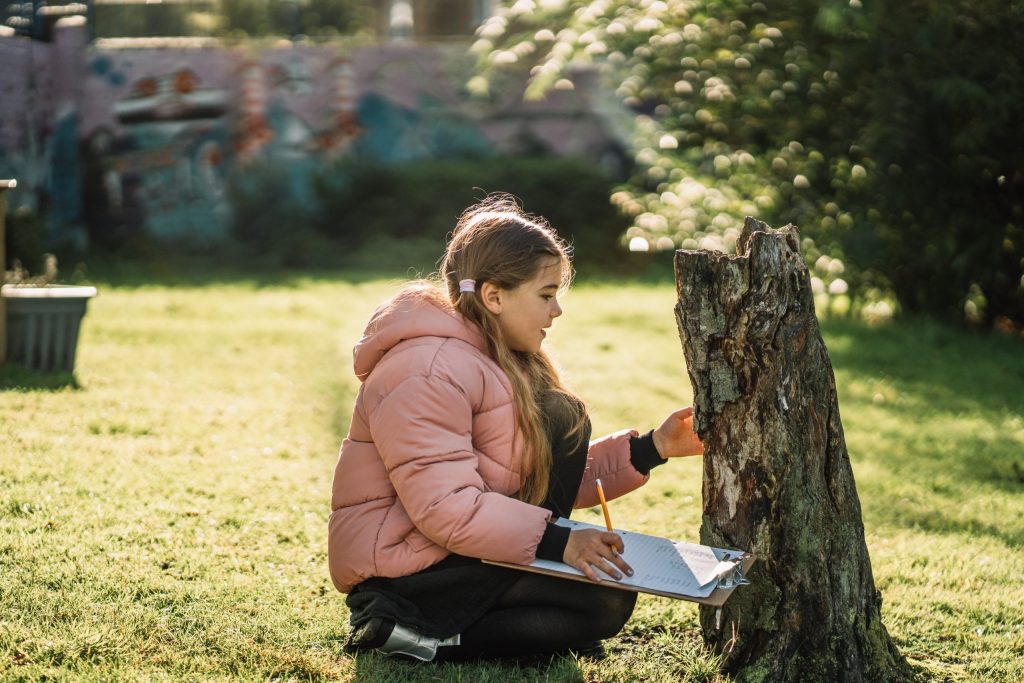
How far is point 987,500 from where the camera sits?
508 cm

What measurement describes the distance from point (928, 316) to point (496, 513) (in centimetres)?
768

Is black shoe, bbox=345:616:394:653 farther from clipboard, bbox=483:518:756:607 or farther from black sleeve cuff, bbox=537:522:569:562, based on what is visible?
black sleeve cuff, bbox=537:522:569:562

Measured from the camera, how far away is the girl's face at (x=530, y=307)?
10.00ft

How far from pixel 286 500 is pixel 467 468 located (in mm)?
2070

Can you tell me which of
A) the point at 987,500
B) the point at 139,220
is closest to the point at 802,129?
the point at 987,500

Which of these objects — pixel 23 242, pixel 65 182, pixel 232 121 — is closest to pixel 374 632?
pixel 23 242

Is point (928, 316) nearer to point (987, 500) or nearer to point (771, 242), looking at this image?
point (987, 500)

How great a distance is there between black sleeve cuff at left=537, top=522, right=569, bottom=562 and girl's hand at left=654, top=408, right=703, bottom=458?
0.55m

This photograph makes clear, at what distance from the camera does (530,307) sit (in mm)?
3062

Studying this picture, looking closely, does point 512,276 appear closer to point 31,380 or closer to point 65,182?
point 31,380

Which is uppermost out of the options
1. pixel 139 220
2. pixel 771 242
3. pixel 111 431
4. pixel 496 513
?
pixel 771 242

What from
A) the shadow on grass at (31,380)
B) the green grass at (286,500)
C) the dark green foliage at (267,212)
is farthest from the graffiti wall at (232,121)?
the shadow on grass at (31,380)

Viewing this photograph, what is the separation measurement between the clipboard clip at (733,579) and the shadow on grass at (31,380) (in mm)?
4590

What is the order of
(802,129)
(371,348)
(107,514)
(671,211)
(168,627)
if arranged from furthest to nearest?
(671,211)
(802,129)
(107,514)
(168,627)
(371,348)
